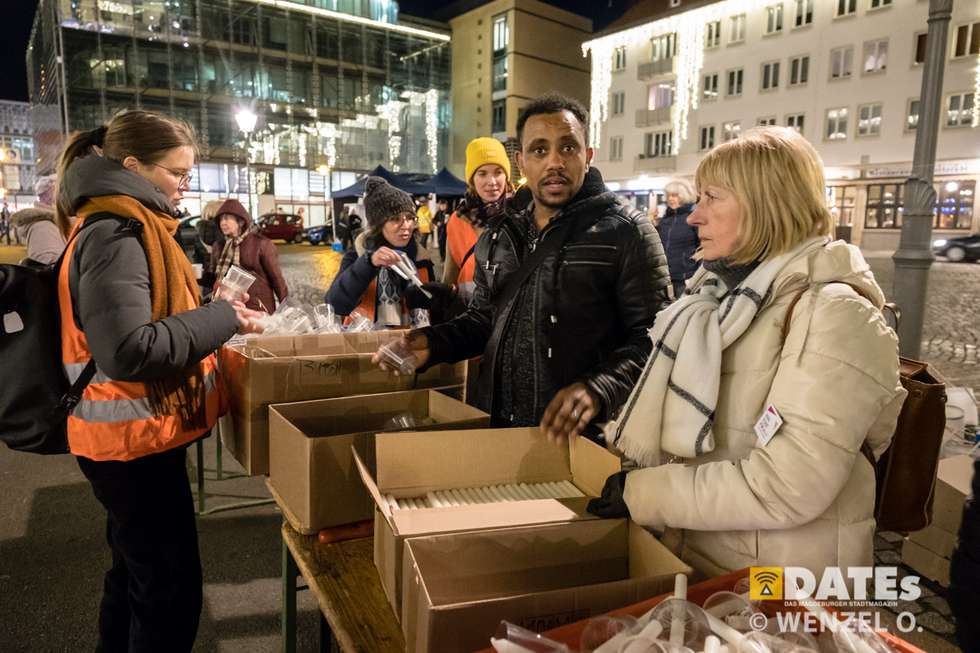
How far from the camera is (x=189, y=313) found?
79.0 inches

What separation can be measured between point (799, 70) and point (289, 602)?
103ft

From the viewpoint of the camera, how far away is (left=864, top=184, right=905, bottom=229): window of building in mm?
26130

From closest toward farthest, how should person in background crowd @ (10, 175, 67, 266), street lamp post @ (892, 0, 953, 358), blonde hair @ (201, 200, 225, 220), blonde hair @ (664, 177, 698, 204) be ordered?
person in background crowd @ (10, 175, 67, 266) < street lamp post @ (892, 0, 953, 358) < blonde hair @ (201, 200, 225, 220) < blonde hair @ (664, 177, 698, 204)

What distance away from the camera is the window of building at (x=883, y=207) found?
2613cm

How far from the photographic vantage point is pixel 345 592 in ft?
5.14

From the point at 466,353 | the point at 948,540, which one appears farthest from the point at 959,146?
the point at 466,353

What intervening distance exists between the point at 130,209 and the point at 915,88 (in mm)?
29583

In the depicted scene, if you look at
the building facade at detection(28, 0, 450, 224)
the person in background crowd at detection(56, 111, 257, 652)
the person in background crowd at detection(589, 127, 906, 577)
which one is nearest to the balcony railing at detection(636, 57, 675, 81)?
the building facade at detection(28, 0, 450, 224)

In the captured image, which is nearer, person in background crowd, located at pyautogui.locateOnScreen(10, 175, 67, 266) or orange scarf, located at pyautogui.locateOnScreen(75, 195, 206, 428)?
orange scarf, located at pyautogui.locateOnScreen(75, 195, 206, 428)

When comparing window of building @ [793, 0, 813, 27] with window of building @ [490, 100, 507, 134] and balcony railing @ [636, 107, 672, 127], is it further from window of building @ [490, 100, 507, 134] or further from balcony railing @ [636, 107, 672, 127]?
window of building @ [490, 100, 507, 134]

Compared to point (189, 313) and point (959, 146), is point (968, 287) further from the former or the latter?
point (189, 313)

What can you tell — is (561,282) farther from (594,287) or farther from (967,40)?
(967,40)

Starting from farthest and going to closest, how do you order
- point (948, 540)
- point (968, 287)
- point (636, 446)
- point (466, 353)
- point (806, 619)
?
point (968, 287) → point (948, 540) → point (466, 353) → point (636, 446) → point (806, 619)

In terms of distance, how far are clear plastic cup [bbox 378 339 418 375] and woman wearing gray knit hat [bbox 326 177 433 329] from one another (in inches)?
55.2
